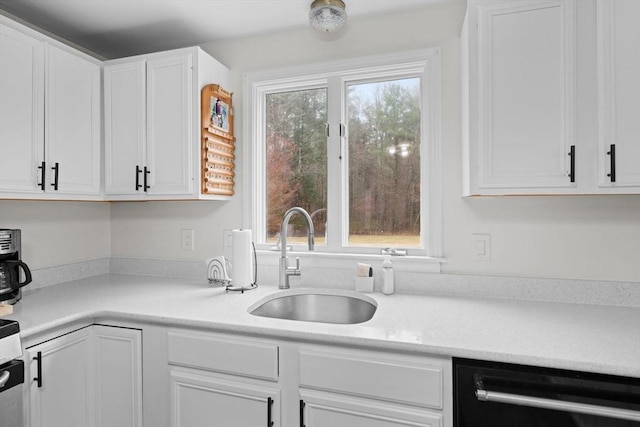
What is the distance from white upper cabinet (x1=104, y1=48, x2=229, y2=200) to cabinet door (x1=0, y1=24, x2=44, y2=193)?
36 centimetres

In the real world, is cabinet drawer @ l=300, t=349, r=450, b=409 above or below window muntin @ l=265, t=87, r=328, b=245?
below

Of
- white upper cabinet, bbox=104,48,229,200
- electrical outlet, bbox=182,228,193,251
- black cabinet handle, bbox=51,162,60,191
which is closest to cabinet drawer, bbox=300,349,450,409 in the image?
white upper cabinet, bbox=104,48,229,200

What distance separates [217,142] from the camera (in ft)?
6.77

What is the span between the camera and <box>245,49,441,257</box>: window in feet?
6.34

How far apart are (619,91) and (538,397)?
1113 millimetres

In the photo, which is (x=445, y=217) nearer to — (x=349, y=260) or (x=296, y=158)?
(x=349, y=260)

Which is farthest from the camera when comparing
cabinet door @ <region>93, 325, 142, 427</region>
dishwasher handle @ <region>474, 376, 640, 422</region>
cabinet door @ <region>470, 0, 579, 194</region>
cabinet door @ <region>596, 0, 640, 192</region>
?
cabinet door @ <region>93, 325, 142, 427</region>

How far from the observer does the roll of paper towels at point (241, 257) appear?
75.3 inches

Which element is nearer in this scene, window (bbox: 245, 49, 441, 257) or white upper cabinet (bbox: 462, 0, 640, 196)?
white upper cabinet (bbox: 462, 0, 640, 196)

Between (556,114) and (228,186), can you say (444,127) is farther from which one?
(228,186)

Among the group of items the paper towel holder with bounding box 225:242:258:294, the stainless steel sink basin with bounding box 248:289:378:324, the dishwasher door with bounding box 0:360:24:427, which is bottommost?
the dishwasher door with bounding box 0:360:24:427

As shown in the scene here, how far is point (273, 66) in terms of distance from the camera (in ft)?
7.11

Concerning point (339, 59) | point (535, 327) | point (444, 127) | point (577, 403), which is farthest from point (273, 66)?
point (577, 403)

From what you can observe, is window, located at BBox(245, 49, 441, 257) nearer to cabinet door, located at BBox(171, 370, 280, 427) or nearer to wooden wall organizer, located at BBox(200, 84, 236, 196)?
wooden wall organizer, located at BBox(200, 84, 236, 196)
